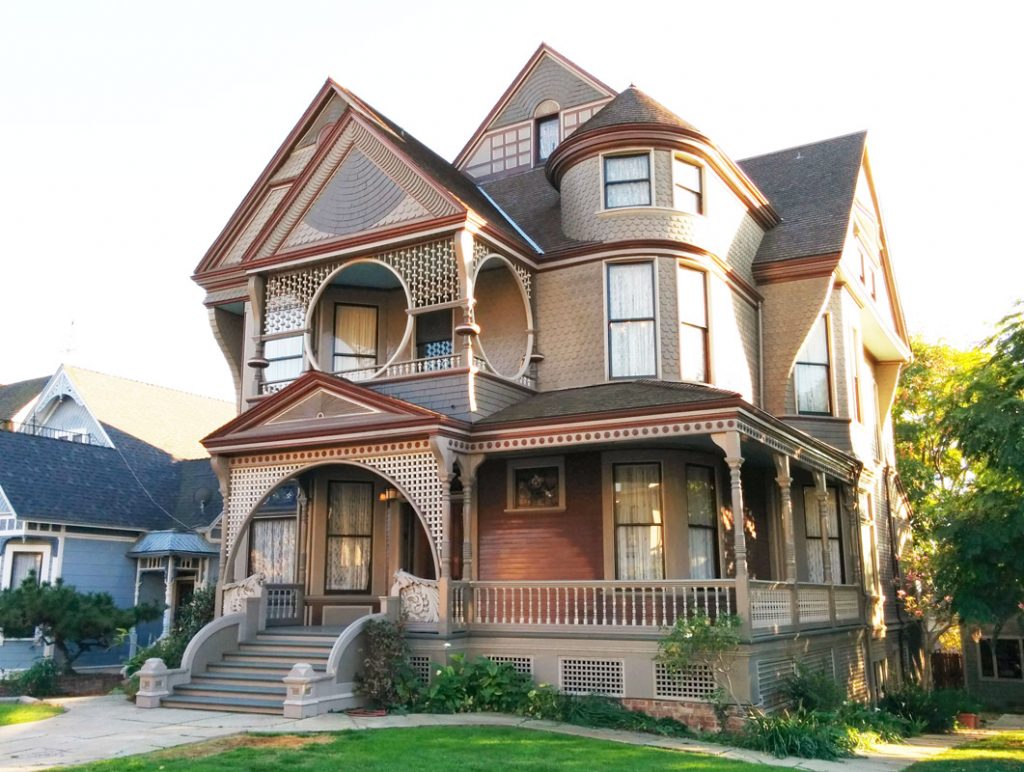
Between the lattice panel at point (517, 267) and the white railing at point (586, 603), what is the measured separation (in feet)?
18.4

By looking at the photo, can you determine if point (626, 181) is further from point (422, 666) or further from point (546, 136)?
point (422, 666)

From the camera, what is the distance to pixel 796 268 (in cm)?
2059

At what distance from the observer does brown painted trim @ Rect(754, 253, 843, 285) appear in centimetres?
2012

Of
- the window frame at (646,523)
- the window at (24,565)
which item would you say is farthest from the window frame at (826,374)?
the window at (24,565)

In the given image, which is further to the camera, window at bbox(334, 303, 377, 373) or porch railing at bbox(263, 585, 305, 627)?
window at bbox(334, 303, 377, 373)

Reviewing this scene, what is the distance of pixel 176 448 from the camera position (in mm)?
31734

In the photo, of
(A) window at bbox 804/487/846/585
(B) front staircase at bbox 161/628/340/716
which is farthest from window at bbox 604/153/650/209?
(B) front staircase at bbox 161/628/340/716

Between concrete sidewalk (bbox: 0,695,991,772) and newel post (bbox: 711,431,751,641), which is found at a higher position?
newel post (bbox: 711,431,751,641)

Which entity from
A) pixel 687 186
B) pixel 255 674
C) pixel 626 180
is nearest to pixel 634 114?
pixel 626 180

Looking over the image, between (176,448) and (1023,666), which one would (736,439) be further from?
(176,448)

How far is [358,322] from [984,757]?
1354 centimetres

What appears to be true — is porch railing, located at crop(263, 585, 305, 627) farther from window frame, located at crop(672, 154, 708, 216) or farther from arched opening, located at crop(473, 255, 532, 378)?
window frame, located at crop(672, 154, 708, 216)

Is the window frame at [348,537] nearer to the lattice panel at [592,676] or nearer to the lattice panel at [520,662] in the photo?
the lattice panel at [520,662]

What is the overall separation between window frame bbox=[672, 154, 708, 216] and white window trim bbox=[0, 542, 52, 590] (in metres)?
17.6
